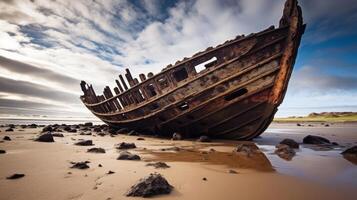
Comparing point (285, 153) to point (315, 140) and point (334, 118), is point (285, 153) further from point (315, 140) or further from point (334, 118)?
point (334, 118)

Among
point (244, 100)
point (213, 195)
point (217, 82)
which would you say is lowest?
point (213, 195)

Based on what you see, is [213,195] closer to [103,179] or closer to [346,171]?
[103,179]

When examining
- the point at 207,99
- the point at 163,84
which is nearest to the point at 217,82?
the point at 207,99

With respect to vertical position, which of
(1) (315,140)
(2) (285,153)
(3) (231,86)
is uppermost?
(3) (231,86)

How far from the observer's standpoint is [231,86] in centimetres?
677

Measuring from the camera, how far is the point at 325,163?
372 cm

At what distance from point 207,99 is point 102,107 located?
25.3ft

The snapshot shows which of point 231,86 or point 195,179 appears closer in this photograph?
point 195,179

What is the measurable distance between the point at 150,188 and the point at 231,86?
5.18 meters

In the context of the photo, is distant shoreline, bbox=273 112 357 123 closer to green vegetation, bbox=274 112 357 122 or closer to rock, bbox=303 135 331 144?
green vegetation, bbox=274 112 357 122

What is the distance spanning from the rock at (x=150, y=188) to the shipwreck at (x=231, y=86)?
4.95m

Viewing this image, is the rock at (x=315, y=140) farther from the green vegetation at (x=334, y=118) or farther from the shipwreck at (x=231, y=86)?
the green vegetation at (x=334, y=118)

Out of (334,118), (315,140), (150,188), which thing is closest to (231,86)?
(315,140)

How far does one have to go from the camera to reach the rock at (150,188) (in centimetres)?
210
